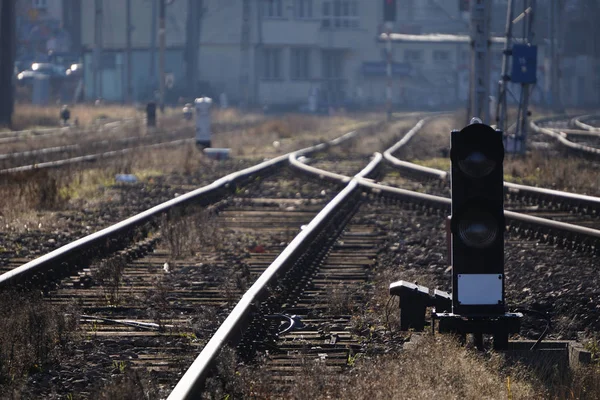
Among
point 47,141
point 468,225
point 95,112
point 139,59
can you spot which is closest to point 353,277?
point 468,225

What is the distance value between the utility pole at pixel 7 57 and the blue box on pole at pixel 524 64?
59.4ft

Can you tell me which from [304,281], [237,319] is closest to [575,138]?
[304,281]

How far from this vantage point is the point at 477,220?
601 centimetres

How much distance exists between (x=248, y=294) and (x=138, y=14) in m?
72.1

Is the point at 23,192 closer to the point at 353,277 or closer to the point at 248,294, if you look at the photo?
the point at 353,277

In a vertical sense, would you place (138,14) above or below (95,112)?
above

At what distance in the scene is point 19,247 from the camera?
34.1 feet

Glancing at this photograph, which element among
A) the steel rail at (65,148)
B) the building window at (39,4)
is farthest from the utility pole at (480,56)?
the building window at (39,4)

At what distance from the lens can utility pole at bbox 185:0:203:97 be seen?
6844cm

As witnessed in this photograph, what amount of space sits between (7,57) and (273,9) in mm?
41084

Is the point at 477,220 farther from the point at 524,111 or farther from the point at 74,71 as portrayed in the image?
the point at 74,71

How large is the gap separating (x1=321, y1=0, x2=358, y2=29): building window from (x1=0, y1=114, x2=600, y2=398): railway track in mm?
64693

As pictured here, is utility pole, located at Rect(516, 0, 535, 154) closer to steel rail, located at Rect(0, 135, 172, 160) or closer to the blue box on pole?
the blue box on pole

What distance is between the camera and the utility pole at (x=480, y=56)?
2088 centimetres
